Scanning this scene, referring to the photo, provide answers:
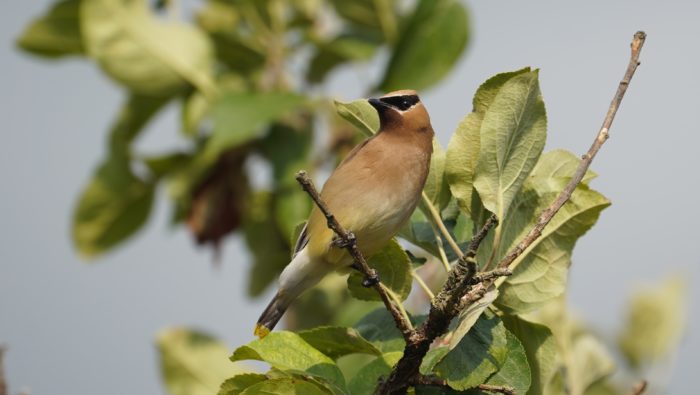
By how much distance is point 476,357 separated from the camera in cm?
230

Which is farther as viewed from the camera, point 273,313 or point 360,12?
point 360,12

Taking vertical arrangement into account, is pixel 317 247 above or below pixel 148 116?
below

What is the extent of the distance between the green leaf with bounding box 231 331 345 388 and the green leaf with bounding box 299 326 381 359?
0.08 metres

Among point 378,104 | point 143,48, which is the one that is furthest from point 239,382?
point 143,48

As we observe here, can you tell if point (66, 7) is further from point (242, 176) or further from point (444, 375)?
point (444, 375)

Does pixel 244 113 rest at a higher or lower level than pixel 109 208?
higher

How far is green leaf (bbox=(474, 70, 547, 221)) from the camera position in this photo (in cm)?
234

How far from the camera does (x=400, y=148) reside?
9.73ft

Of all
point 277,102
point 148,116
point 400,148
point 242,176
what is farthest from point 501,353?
point 148,116

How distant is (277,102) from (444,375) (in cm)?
306

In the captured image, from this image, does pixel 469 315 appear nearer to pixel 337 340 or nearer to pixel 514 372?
pixel 514 372

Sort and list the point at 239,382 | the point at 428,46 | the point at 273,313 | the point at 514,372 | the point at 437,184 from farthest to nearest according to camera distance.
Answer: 1. the point at 428,46
2. the point at 273,313
3. the point at 437,184
4. the point at 239,382
5. the point at 514,372

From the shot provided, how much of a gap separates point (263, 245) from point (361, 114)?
323 centimetres

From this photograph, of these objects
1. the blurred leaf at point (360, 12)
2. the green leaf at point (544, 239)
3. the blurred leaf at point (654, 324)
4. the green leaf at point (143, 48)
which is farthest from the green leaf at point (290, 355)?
the blurred leaf at point (360, 12)
